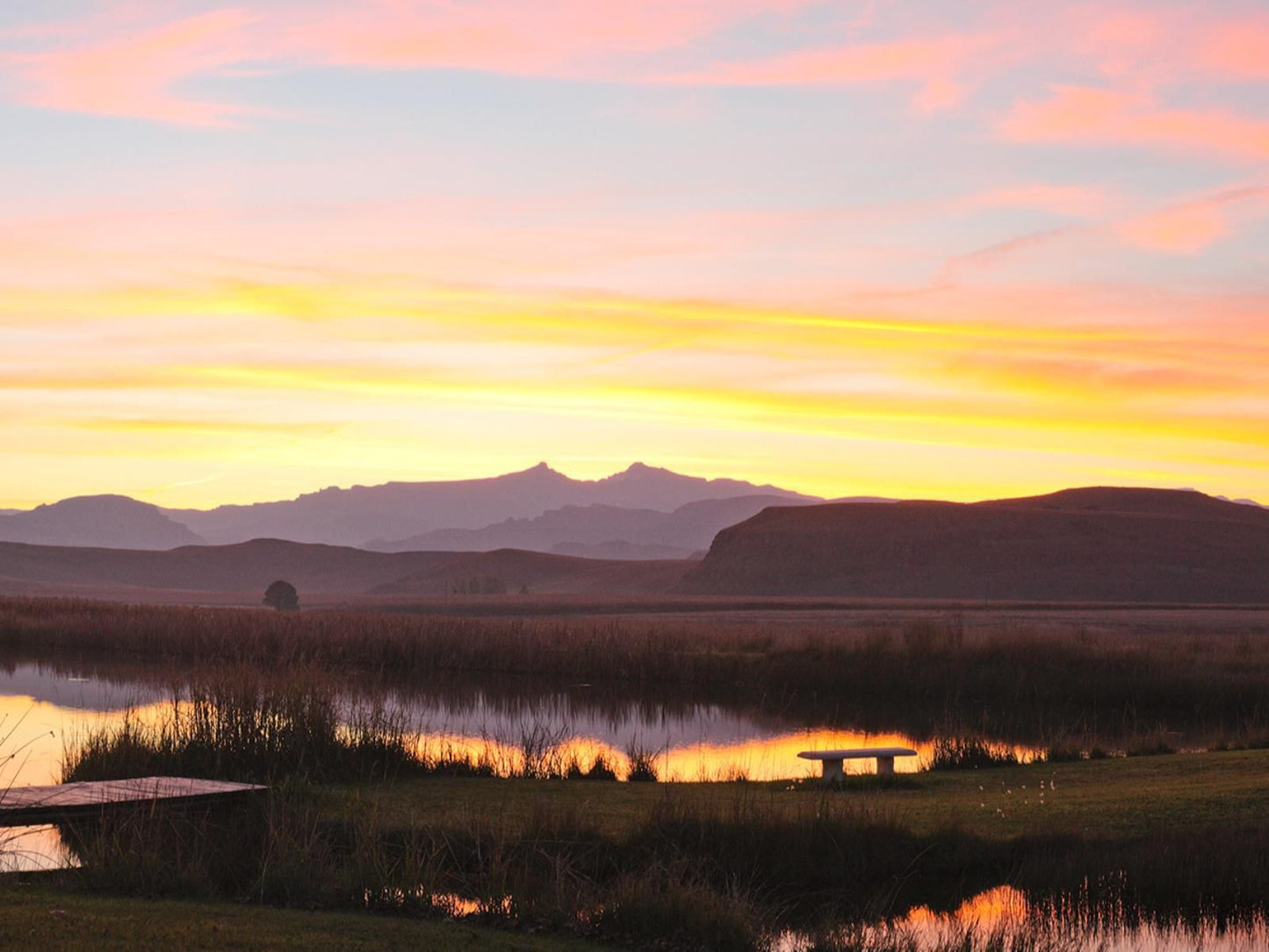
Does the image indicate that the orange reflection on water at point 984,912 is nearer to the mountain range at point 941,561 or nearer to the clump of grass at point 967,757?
the clump of grass at point 967,757

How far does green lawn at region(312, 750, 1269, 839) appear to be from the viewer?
13594 mm

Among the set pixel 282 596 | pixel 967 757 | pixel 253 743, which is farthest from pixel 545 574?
pixel 253 743

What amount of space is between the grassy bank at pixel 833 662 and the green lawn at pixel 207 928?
1370 cm

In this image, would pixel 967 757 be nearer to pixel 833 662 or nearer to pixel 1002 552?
pixel 833 662

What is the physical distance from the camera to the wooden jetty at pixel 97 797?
38.7 feet

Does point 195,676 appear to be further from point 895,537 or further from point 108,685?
point 895,537

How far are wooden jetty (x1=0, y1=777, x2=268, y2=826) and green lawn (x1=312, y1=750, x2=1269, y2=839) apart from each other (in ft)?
4.52

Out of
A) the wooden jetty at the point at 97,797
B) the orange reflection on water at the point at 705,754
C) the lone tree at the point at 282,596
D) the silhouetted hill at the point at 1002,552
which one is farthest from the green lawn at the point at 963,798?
the silhouetted hill at the point at 1002,552

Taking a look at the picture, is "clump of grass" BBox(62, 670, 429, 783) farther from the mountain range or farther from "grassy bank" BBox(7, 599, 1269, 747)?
the mountain range

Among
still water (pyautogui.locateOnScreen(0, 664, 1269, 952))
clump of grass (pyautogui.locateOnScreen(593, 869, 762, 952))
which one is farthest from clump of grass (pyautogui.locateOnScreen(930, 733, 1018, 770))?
clump of grass (pyautogui.locateOnScreen(593, 869, 762, 952))

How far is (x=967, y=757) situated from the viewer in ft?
63.0

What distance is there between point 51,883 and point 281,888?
74.5 inches

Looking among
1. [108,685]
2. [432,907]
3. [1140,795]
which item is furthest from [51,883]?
[108,685]

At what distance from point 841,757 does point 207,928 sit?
9.69 metres
